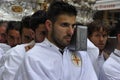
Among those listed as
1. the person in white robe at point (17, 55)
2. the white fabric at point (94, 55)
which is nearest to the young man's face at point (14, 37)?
the person in white robe at point (17, 55)

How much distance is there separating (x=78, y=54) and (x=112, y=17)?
5862mm

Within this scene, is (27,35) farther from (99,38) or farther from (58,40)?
(58,40)

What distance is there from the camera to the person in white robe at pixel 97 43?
3268 millimetres

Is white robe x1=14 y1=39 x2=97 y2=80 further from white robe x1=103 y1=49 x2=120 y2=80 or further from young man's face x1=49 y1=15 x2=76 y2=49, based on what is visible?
white robe x1=103 y1=49 x2=120 y2=80

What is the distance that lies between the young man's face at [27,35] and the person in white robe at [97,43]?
55 centimetres

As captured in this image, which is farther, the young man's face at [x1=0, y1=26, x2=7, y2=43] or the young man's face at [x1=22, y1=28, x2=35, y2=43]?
the young man's face at [x1=0, y1=26, x2=7, y2=43]

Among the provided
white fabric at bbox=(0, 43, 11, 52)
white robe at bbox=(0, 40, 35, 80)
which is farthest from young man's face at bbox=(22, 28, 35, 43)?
white fabric at bbox=(0, 43, 11, 52)

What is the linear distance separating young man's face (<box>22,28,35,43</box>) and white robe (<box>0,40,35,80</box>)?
136 millimetres

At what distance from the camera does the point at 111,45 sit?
3438mm

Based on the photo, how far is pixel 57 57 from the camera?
8.63 ft

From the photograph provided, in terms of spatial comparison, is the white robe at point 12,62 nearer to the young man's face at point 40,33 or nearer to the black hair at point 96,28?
the young man's face at point 40,33

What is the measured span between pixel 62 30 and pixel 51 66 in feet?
0.85

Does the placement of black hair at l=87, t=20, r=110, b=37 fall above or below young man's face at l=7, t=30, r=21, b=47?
above

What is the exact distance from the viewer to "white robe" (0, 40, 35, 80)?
3.39 metres
